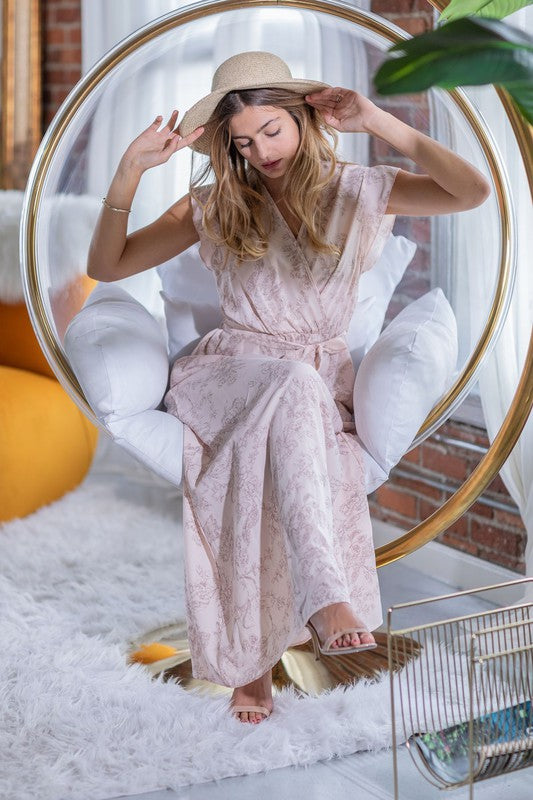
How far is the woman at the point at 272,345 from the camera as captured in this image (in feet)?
6.41

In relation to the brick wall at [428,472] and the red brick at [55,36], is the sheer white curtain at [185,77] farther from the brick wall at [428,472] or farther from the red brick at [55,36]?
the red brick at [55,36]

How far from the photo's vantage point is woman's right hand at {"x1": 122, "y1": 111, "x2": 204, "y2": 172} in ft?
7.04

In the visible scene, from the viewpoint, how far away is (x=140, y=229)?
2359 millimetres

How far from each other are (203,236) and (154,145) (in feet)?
0.73

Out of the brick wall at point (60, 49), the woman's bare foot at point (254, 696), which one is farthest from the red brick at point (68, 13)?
the woman's bare foot at point (254, 696)

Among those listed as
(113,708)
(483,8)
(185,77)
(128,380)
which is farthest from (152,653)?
(483,8)

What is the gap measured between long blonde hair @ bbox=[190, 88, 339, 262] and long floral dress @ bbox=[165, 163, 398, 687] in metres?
0.03

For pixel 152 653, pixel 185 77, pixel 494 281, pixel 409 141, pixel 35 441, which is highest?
pixel 185 77

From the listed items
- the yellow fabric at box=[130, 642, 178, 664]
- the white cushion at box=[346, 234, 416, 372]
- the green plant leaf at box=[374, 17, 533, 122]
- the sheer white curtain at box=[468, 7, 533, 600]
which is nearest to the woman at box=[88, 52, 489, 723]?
the white cushion at box=[346, 234, 416, 372]

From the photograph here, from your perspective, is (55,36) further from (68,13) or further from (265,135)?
(265,135)

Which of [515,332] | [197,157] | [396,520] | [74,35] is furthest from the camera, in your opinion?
[74,35]

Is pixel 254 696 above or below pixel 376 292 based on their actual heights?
below

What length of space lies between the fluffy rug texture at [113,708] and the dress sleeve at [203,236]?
80cm

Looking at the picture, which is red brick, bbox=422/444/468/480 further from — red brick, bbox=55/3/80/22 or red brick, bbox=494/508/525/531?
red brick, bbox=55/3/80/22
